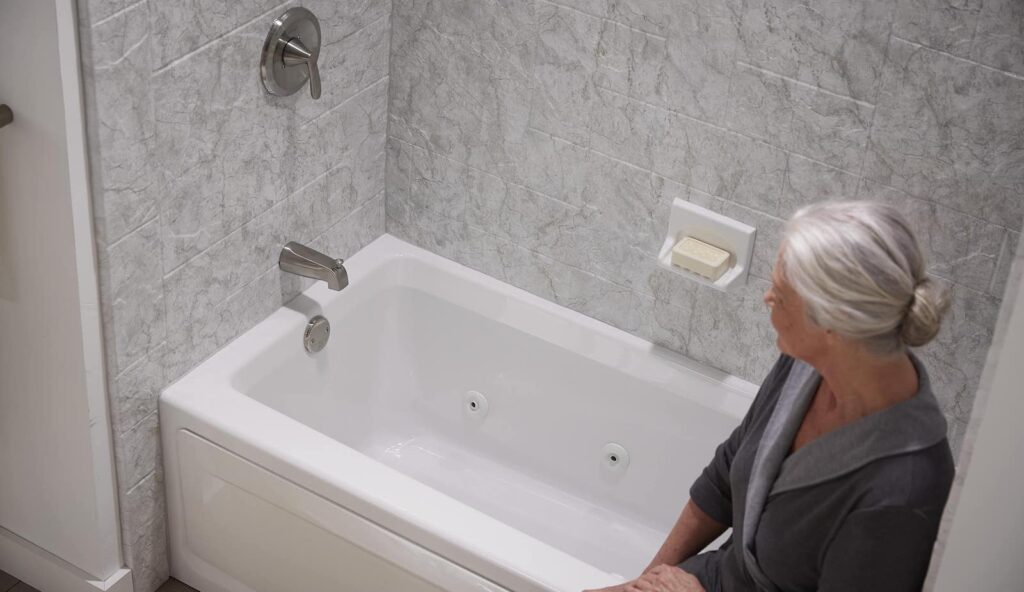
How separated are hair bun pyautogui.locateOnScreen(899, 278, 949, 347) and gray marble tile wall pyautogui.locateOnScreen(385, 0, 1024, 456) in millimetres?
639

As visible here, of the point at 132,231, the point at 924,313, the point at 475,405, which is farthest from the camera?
the point at 475,405

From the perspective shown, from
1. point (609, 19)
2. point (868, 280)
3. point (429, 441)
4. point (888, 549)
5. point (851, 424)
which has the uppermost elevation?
point (609, 19)

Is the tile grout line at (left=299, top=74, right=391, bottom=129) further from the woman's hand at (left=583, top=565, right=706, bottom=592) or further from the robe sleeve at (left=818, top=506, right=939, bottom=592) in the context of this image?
the robe sleeve at (left=818, top=506, right=939, bottom=592)

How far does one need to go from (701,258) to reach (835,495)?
0.83 metres

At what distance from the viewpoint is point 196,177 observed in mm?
2285

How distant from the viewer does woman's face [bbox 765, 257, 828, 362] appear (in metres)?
1.65


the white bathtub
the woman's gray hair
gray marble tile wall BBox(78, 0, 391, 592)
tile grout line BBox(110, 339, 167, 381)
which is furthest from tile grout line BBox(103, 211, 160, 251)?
the woman's gray hair

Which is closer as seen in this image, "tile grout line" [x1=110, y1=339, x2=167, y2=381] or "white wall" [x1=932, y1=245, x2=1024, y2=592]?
"white wall" [x1=932, y1=245, x2=1024, y2=592]

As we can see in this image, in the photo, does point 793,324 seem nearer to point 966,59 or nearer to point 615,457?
point 966,59

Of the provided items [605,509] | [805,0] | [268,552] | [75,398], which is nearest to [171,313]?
[75,398]

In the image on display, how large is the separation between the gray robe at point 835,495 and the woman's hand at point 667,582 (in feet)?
0.22

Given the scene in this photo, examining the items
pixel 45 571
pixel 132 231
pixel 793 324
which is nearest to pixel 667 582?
pixel 793 324

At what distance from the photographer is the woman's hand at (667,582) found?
194cm

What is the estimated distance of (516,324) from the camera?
110 inches
